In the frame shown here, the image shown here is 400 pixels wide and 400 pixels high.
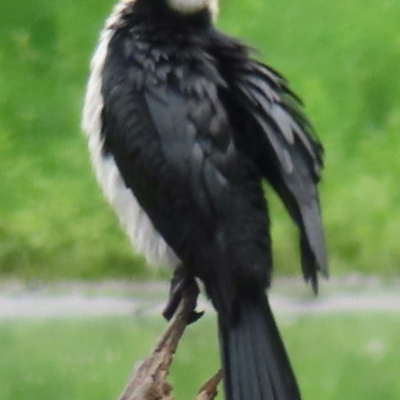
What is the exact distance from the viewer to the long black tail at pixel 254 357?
1.17 m

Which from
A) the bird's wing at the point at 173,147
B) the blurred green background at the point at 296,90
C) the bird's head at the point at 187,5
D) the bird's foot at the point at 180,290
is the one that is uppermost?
the blurred green background at the point at 296,90

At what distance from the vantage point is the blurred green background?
2.11 meters

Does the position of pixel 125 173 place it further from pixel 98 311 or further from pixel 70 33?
pixel 70 33

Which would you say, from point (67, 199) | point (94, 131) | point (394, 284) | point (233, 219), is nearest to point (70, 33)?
point (67, 199)

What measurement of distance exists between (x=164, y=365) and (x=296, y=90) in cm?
102

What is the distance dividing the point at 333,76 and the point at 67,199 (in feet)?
1.94

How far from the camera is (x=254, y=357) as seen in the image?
117 centimetres

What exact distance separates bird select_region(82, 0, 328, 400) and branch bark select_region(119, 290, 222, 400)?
50 mm

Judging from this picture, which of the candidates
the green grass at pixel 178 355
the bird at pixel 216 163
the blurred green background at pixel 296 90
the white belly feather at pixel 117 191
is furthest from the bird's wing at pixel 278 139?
the blurred green background at pixel 296 90

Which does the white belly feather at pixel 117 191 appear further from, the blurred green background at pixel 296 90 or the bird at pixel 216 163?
the blurred green background at pixel 296 90

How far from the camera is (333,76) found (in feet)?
7.28

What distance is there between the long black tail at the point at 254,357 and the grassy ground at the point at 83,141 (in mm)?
921

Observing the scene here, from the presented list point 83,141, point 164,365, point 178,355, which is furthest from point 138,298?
point 164,365

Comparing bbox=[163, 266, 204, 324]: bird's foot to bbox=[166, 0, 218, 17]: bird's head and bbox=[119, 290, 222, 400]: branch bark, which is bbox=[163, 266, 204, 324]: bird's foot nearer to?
bbox=[119, 290, 222, 400]: branch bark
